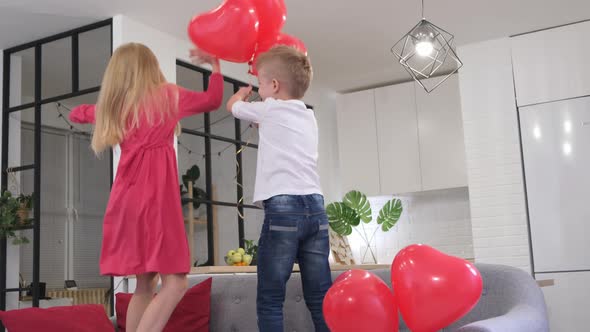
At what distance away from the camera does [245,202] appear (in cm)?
649

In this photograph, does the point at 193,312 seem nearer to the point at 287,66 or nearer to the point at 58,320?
the point at 58,320

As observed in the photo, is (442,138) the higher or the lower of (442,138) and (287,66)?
the higher

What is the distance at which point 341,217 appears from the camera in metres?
6.11

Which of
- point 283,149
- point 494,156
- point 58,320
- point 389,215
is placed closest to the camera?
point 283,149

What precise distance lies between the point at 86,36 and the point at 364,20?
208cm

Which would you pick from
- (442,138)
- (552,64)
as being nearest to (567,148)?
(552,64)

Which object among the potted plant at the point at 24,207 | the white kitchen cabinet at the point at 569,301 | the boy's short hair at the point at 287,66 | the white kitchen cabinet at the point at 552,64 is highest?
the white kitchen cabinet at the point at 552,64

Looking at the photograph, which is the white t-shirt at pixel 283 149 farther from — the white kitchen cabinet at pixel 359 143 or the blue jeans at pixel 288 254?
the white kitchen cabinet at pixel 359 143

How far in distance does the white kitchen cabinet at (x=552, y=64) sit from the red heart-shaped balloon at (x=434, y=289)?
3948mm

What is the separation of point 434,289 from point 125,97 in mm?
1256

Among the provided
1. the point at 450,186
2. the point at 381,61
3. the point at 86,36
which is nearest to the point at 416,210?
the point at 450,186

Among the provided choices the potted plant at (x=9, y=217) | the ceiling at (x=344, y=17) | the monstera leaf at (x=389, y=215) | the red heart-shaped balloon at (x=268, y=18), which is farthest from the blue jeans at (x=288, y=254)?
the monstera leaf at (x=389, y=215)

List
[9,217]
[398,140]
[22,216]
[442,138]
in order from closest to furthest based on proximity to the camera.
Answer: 1. [9,217]
2. [22,216]
3. [442,138]
4. [398,140]

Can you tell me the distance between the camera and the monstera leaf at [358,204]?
6.18 metres
